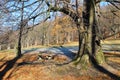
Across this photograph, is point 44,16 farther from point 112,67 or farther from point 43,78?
point 112,67

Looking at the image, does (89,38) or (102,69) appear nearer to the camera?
(102,69)

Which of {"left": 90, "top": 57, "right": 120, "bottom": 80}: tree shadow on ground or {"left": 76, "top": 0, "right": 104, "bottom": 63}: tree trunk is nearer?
{"left": 90, "top": 57, "right": 120, "bottom": 80}: tree shadow on ground

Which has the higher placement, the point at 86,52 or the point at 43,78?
the point at 86,52

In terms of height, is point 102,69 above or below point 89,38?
below

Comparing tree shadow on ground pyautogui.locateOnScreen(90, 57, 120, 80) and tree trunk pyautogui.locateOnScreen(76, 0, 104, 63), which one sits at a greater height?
tree trunk pyautogui.locateOnScreen(76, 0, 104, 63)

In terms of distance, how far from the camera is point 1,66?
24.0 meters

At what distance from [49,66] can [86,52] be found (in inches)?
104

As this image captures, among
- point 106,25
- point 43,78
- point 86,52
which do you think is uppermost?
point 106,25

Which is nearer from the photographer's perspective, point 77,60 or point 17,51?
point 77,60

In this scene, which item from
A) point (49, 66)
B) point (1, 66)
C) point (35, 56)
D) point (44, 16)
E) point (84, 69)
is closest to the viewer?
point (44, 16)

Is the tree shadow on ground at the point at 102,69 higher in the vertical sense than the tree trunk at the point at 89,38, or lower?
lower

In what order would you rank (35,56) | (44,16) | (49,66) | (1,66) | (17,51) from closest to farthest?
(44,16) → (49,66) → (1,66) → (35,56) → (17,51)

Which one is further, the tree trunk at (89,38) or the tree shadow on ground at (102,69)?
the tree trunk at (89,38)

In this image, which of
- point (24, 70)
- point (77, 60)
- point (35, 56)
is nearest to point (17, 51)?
point (35, 56)
